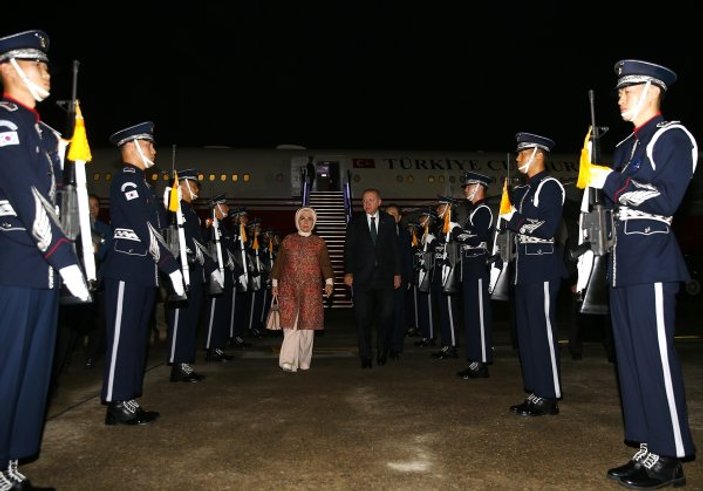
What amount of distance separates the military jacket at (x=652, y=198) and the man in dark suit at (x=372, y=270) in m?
4.34

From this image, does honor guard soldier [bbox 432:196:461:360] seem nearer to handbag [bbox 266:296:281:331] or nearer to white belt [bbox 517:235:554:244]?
white belt [bbox 517:235:554:244]

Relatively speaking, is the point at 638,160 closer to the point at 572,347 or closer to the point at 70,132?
the point at 70,132

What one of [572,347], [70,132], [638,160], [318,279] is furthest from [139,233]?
[572,347]

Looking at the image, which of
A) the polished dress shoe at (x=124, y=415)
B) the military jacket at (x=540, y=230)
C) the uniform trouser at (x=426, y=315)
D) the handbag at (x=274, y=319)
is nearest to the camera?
the polished dress shoe at (x=124, y=415)

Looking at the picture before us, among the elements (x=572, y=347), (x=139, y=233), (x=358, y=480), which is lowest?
(x=358, y=480)

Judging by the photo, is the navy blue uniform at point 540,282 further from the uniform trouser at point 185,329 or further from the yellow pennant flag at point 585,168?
the uniform trouser at point 185,329

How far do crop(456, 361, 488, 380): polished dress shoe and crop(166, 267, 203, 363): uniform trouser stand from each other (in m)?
3.03

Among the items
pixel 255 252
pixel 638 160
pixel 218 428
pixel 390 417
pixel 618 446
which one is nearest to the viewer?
pixel 638 160

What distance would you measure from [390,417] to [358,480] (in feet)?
5.22

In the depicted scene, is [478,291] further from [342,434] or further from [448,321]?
[342,434]

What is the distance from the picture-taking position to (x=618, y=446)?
4.23m

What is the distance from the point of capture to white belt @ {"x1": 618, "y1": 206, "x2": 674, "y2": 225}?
142 inches

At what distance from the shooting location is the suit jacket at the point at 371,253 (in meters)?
7.92

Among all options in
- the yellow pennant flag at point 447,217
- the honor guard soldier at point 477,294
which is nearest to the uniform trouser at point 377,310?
the honor guard soldier at point 477,294
